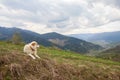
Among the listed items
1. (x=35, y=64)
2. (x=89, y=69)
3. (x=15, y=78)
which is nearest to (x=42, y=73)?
(x=35, y=64)

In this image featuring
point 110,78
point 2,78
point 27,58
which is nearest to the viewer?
point 2,78

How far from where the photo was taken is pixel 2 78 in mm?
14594

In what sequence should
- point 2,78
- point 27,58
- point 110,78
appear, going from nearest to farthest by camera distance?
1. point 2,78
2. point 27,58
3. point 110,78

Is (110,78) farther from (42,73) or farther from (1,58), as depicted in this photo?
(1,58)

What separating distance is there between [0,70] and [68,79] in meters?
4.44

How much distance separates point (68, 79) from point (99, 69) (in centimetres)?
384

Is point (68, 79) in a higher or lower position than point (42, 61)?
lower

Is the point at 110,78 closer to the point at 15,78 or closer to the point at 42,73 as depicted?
the point at 42,73

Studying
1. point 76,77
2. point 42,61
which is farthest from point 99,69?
point 42,61

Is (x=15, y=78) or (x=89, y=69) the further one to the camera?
(x=89, y=69)

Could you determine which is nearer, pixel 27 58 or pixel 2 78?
pixel 2 78

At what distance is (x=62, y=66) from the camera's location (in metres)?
17.7

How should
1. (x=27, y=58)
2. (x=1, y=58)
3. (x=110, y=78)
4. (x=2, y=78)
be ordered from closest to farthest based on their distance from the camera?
(x=2, y=78) → (x=1, y=58) → (x=27, y=58) → (x=110, y=78)

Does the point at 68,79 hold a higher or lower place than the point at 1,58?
lower
